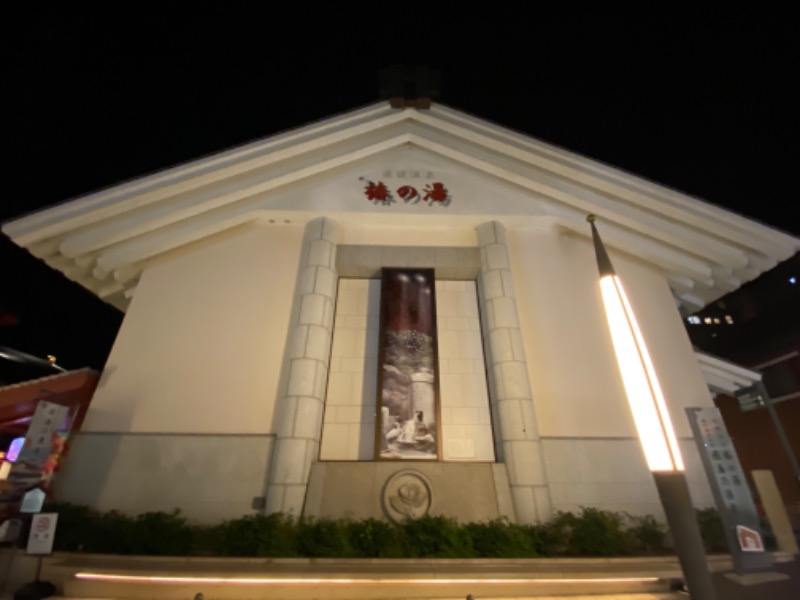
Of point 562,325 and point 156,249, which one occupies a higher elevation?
point 156,249

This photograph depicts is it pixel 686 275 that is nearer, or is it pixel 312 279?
pixel 312 279

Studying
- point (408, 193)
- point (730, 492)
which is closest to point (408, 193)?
point (408, 193)

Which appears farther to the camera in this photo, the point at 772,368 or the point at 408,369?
the point at 772,368

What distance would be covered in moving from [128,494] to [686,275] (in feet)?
42.4

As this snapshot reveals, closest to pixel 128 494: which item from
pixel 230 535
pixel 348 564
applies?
pixel 230 535

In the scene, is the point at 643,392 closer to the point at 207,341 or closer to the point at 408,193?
the point at 408,193

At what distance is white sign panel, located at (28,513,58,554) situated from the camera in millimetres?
4398

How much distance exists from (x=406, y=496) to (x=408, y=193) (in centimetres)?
663

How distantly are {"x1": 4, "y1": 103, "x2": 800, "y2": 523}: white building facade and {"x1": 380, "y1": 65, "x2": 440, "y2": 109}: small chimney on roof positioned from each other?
14.7 inches

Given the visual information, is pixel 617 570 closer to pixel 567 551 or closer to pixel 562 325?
pixel 567 551

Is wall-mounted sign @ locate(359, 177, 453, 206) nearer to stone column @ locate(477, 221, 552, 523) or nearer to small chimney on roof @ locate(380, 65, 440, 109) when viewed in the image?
stone column @ locate(477, 221, 552, 523)

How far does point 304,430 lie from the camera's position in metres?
6.49

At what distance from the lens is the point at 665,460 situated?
2617mm

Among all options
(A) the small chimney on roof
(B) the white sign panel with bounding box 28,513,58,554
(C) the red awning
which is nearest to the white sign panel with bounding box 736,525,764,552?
(B) the white sign panel with bounding box 28,513,58,554
